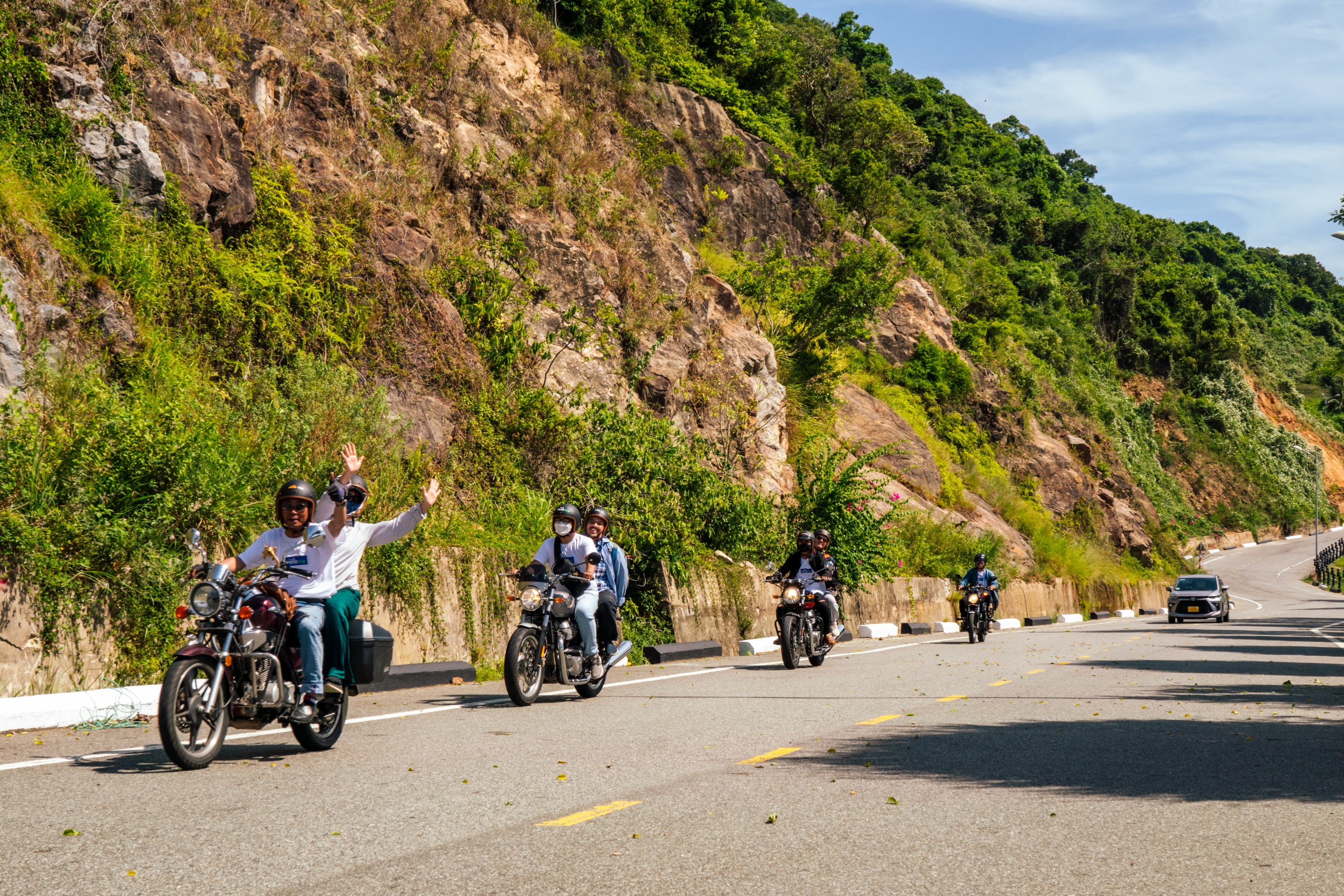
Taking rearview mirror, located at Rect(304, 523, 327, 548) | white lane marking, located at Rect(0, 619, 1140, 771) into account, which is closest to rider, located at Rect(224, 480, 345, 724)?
rearview mirror, located at Rect(304, 523, 327, 548)

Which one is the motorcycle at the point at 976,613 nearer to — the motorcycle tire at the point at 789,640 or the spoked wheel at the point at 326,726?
the motorcycle tire at the point at 789,640

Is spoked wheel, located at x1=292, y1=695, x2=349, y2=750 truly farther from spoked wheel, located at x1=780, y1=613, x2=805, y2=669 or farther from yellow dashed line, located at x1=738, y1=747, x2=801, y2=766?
spoked wheel, located at x1=780, y1=613, x2=805, y2=669

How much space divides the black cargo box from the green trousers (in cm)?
3

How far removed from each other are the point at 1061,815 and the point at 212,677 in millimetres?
4955

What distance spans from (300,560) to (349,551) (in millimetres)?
442

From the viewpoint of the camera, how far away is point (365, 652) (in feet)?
27.0

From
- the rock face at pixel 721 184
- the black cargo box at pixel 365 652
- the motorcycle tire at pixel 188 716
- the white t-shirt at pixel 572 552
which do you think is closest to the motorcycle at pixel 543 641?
the white t-shirt at pixel 572 552

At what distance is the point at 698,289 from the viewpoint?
30828 mm

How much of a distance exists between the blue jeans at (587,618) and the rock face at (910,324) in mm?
35526

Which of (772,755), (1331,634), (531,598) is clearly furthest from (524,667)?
(1331,634)

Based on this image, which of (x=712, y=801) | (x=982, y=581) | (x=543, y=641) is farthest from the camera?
(x=982, y=581)

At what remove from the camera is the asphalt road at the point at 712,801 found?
4.88 meters

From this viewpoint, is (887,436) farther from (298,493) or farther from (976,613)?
(298,493)

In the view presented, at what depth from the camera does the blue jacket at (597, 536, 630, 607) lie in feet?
40.5
